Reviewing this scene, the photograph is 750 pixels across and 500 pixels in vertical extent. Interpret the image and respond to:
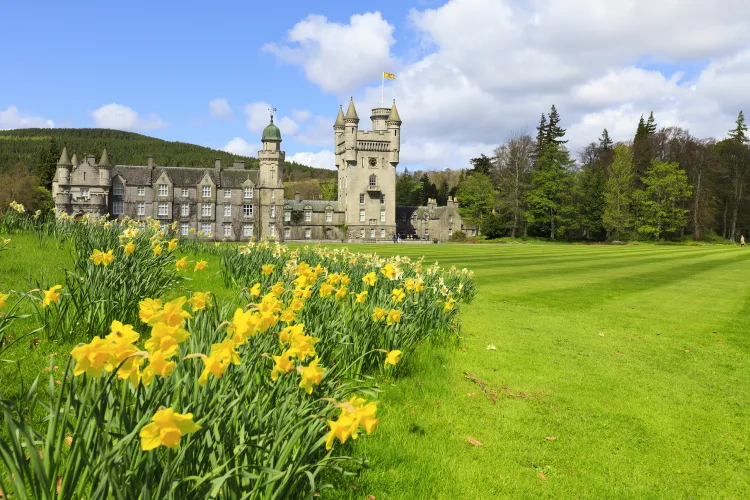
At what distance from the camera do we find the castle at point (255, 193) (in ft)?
215

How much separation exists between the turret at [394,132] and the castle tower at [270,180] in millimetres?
17644

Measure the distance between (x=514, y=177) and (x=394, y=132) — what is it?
62.7 feet

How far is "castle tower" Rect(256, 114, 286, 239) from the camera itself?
67812 millimetres

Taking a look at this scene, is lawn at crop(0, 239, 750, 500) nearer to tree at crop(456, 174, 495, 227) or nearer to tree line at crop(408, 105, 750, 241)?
tree line at crop(408, 105, 750, 241)

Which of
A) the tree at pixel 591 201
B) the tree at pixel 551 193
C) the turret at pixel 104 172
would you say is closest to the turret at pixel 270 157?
the turret at pixel 104 172

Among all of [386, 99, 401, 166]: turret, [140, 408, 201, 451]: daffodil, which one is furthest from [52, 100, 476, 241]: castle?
[140, 408, 201, 451]: daffodil

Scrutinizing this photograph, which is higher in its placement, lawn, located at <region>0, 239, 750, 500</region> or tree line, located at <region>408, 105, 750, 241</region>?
tree line, located at <region>408, 105, 750, 241</region>

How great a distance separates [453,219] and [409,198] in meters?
23.1

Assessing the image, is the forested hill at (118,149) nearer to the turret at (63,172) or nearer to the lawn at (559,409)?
the turret at (63,172)

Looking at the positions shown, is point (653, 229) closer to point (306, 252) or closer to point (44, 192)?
point (306, 252)

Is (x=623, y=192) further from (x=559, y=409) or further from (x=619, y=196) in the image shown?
(x=559, y=409)

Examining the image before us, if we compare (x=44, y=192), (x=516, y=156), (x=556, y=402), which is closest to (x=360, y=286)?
(x=556, y=402)

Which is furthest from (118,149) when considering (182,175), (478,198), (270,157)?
(478,198)

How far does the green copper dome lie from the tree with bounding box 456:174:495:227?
2983 centimetres
